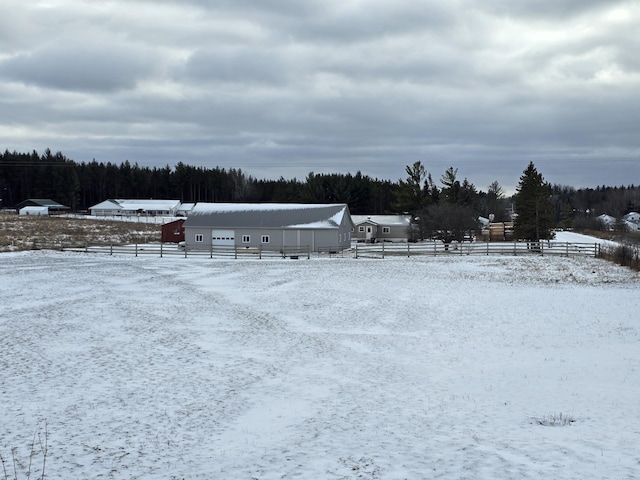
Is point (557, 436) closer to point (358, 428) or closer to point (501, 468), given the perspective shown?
point (501, 468)

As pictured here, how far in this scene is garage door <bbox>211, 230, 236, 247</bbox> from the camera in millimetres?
57594

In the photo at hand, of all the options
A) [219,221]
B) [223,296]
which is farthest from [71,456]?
[219,221]

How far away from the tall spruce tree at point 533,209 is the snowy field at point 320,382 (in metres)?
34.0

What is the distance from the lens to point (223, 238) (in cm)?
5788

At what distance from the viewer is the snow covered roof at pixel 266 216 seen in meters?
57.2

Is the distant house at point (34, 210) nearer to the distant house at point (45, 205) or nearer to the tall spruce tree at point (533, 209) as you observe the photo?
the distant house at point (45, 205)

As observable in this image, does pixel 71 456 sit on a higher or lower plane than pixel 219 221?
lower

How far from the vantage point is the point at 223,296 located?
2828 centimetres

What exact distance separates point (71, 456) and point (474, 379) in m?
9.60

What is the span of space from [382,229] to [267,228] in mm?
30129

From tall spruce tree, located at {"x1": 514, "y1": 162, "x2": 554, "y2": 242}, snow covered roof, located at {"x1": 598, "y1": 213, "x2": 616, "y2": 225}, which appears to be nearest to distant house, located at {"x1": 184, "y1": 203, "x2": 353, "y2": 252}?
tall spruce tree, located at {"x1": 514, "y1": 162, "x2": 554, "y2": 242}

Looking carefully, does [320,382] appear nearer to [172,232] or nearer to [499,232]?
[172,232]

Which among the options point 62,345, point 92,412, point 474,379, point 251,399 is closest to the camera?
point 92,412

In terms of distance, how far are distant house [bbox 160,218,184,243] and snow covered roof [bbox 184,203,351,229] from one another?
5.89 metres
